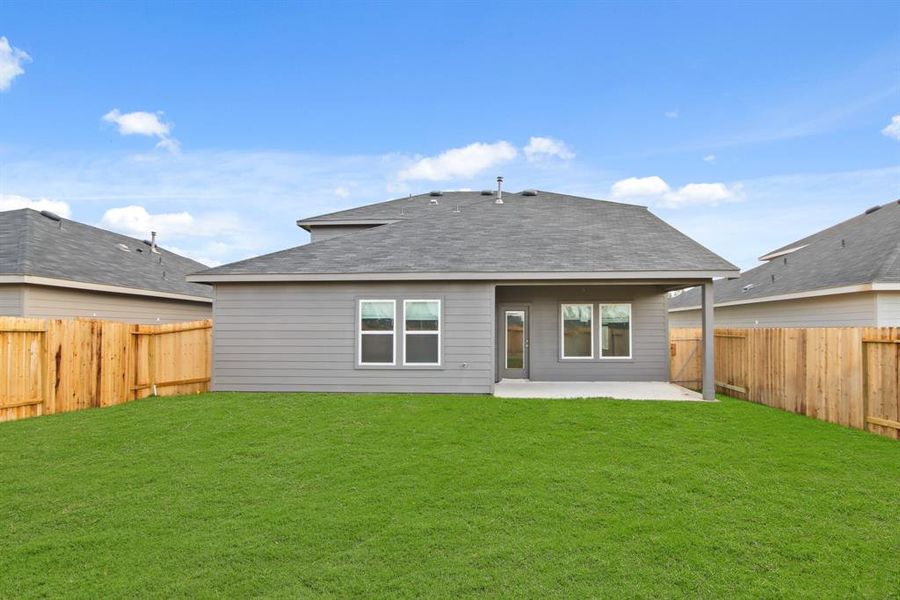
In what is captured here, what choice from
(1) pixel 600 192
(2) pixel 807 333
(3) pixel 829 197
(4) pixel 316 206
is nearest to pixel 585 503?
(2) pixel 807 333

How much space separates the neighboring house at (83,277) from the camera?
1104cm

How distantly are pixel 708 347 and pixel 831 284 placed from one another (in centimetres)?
481

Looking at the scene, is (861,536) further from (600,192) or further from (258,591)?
(600,192)

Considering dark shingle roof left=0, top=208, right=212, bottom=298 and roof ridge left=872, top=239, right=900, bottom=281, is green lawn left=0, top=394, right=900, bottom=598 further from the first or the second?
roof ridge left=872, top=239, right=900, bottom=281

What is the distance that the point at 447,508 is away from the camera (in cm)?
448

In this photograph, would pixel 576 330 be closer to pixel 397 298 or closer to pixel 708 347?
pixel 708 347

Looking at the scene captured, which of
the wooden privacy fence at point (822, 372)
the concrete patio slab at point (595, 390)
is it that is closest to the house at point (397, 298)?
the concrete patio slab at point (595, 390)

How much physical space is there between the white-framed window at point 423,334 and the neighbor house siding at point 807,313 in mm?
9873

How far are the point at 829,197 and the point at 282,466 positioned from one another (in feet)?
78.1

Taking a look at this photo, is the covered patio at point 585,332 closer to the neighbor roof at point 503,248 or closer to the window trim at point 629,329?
the window trim at point 629,329

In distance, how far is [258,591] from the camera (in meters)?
3.17

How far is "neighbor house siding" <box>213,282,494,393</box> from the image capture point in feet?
34.8

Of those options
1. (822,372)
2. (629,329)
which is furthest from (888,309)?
(629,329)

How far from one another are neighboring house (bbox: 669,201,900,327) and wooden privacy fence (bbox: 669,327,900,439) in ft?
10.2
